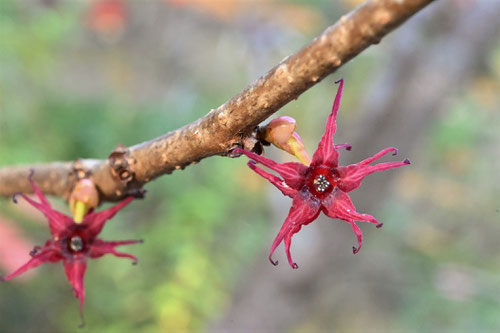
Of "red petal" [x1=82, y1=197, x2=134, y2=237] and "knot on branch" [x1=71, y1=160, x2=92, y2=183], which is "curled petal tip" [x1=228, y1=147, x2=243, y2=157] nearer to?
"red petal" [x1=82, y1=197, x2=134, y2=237]

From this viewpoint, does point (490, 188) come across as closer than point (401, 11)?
No

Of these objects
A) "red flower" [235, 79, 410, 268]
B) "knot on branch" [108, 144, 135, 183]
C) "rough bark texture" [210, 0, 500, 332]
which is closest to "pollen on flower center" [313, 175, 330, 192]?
"red flower" [235, 79, 410, 268]

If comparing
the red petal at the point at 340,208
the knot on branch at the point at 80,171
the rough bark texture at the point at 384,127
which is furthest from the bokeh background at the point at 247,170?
the red petal at the point at 340,208

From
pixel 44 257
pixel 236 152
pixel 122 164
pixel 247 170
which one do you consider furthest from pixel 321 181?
pixel 247 170

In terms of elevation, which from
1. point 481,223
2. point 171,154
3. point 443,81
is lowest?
point 171,154

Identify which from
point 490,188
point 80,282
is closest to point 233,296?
point 80,282

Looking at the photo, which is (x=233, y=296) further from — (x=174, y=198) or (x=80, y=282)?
(x=80, y=282)

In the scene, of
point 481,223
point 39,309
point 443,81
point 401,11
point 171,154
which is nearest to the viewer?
point 401,11

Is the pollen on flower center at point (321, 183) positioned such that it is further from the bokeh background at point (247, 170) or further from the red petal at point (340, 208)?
the bokeh background at point (247, 170)
